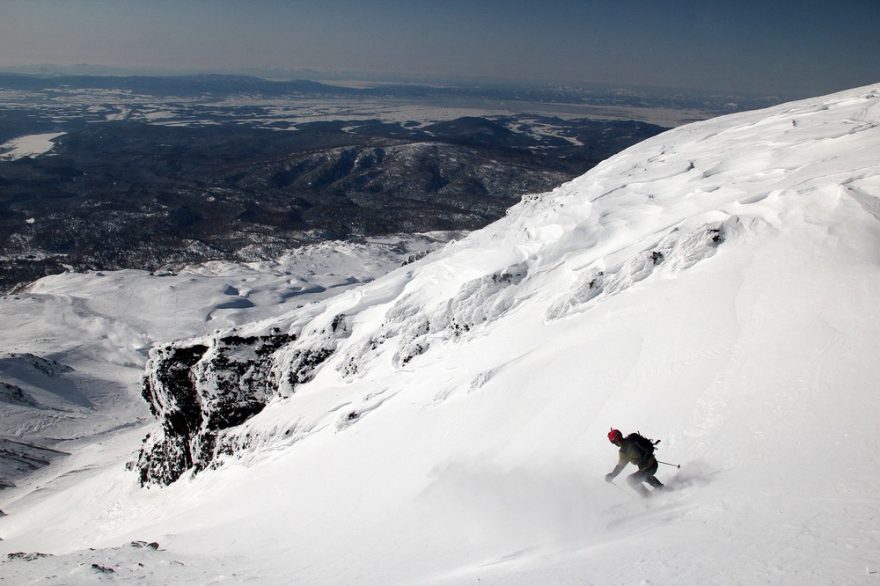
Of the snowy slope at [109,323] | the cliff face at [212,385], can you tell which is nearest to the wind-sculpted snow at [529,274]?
the cliff face at [212,385]

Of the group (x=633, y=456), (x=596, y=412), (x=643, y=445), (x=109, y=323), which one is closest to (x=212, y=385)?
(x=596, y=412)

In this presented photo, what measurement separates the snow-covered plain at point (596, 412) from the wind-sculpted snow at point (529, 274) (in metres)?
0.15

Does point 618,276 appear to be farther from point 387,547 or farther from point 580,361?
point 387,547

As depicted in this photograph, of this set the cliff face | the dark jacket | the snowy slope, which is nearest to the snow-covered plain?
the dark jacket

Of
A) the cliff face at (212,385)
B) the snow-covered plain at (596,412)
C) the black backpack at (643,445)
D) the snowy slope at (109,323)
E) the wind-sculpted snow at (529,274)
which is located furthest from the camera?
the snowy slope at (109,323)

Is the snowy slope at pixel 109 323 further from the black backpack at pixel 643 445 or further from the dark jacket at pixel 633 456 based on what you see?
the black backpack at pixel 643 445

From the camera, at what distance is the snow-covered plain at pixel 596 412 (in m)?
8.01

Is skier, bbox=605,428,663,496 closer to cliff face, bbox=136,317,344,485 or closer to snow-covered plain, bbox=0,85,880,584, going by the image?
snow-covered plain, bbox=0,85,880,584

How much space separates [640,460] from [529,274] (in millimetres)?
14245

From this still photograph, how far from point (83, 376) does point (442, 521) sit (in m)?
77.3

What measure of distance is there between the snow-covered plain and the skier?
0.42m

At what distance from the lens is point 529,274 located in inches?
914

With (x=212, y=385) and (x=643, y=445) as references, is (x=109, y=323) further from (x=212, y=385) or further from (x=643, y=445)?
(x=643, y=445)

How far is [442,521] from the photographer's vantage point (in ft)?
37.9
